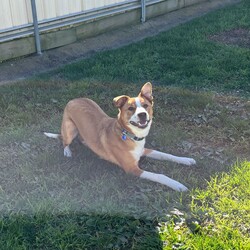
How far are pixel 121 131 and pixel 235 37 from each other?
520 centimetres

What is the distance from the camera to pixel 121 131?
3955mm

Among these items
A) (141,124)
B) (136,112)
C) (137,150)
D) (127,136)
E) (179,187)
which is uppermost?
(136,112)

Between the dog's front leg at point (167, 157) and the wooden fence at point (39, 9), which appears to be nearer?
the dog's front leg at point (167, 157)

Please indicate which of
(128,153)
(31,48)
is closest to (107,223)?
(128,153)

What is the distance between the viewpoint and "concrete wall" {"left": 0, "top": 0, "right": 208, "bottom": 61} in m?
7.04

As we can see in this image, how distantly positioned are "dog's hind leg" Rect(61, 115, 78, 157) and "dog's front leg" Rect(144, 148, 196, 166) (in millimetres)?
822

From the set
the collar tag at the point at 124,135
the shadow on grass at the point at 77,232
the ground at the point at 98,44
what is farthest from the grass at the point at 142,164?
the ground at the point at 98,44

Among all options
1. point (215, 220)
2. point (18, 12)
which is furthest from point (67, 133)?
point (18, 12)

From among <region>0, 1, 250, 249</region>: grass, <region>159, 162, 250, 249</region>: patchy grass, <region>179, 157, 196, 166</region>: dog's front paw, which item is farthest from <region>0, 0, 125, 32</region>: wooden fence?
<region>159, 162, 250, 249</region>: patchy grass

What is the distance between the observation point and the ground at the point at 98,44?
22.5ft

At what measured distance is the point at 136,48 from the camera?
25.2ft

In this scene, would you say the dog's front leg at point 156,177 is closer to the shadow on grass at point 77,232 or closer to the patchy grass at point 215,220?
the patchy grass at point 215,220

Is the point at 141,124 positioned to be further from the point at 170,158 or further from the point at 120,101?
the point at 170,158

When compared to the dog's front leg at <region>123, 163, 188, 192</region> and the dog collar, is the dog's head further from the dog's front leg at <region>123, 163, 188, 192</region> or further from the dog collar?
the dog's front leg at <region>123, 163, 188, 192</region>
